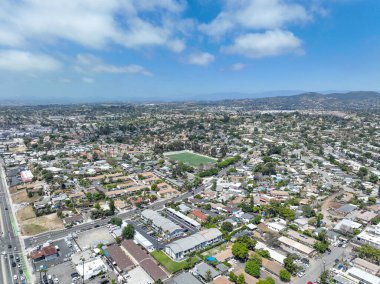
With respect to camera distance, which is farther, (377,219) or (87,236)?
(377,219)

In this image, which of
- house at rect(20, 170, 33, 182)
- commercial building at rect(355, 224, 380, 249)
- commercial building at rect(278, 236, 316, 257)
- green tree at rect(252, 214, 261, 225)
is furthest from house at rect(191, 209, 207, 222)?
A: house at rect(20, 170, 33, 182)

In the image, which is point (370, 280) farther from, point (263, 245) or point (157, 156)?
point (157, 156)

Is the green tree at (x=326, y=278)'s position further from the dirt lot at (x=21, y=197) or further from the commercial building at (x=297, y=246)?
the dirt lot at (x=21, y=197)

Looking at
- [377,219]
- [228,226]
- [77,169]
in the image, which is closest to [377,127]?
[377,219]

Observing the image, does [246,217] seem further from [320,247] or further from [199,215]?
[320,247]

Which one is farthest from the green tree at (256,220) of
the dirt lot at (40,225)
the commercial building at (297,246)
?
the dirt lot at (40,225)

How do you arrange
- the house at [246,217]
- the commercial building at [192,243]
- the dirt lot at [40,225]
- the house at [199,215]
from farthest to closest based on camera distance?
the house at [199,215] < the house at [246,217] < the dirt lot at [40,225] < the commercial building at [192,243]

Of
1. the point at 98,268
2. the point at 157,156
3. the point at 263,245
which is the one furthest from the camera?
the point at 157,156
